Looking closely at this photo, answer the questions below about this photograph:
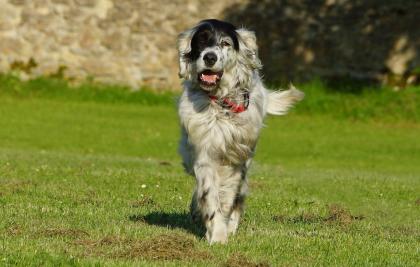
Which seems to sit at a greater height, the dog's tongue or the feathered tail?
the dog's tongue

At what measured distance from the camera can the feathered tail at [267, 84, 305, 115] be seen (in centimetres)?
1250

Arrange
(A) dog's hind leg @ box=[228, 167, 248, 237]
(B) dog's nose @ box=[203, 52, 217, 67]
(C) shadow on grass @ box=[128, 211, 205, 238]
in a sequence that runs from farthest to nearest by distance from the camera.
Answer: (C) shadow on grass @ box=[128, 211, 205, 238] → (A) dog's hind leg @ box=[228, 167, 248, 237] → (B) dog's nose @ box=[203, 52, 217, 67]

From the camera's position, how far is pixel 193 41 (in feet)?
36.7

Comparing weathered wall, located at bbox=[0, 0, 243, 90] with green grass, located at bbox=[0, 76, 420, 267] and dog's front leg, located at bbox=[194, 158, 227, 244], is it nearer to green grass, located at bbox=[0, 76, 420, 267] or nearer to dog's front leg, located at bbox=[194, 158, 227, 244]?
green grass, located at bbox=[0, 76, 420, 267]

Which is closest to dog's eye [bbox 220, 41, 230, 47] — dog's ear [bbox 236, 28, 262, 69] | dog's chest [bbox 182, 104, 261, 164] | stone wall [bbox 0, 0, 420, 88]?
dog's ear [bbox 236, 28, 262, 69]

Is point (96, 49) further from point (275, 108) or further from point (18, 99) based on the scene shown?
point (275, 108)

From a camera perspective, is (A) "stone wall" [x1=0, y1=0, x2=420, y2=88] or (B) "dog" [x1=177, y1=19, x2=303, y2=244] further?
(A) "stone wall" [x1=0, y1=0, x2=420, y2=88]

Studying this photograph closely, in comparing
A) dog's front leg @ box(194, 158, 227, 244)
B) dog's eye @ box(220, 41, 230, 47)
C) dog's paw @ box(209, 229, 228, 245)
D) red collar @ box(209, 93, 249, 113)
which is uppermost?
dog's eye @ box(220, 41, 230, 47)

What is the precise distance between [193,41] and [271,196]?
5.88m

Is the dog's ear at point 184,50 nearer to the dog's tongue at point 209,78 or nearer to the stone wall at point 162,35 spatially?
the dog's tongue at point 209,78

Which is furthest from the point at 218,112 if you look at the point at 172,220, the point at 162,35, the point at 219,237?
the point at 162,35

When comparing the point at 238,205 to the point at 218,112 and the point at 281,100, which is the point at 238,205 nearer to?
the point at 218,112

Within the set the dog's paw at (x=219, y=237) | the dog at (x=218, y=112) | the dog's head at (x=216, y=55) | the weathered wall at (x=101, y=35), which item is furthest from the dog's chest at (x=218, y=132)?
the weathered wall at (x=101, y=35)

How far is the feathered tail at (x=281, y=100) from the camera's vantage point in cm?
1250
